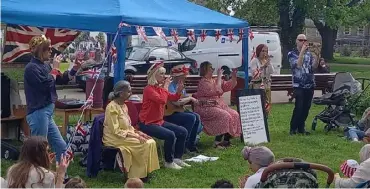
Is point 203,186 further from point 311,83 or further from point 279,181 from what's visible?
point 311,83

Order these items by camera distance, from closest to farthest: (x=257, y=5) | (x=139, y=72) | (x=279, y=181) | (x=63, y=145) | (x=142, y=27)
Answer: (x=279, y=181) < (x=63, y=145) < (x=142, y=27) < (x=139, y=72) < (x=257, y=5)

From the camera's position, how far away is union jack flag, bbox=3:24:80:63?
34.1 ft

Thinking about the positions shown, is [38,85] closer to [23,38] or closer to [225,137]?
[225,137]

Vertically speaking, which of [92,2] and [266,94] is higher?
[92,2]

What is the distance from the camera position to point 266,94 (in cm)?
1114

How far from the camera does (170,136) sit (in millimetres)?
8047

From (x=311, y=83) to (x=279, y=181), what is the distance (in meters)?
6.07

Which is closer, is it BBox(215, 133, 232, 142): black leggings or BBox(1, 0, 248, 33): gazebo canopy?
BBox(1, 0, 248, 33): gazebo canopy

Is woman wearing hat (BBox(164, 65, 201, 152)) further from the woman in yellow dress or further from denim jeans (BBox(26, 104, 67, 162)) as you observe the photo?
denim jeans (BBox(26, 104, 67, 162))

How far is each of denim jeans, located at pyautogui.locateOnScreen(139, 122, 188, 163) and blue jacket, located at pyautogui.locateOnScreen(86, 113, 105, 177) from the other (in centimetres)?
68

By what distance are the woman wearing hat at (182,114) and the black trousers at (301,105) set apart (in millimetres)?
2099

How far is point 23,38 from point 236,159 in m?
4.05

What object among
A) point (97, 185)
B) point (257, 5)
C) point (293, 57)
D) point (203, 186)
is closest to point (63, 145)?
point (97, 185)

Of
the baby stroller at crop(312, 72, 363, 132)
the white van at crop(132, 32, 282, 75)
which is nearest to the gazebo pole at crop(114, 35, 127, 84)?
the baby stroller at crop(312, 72, 363, 132)
